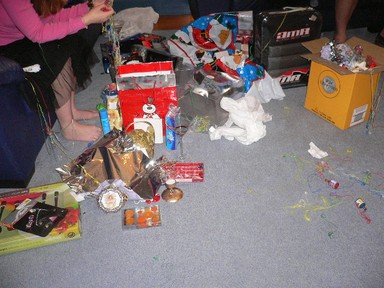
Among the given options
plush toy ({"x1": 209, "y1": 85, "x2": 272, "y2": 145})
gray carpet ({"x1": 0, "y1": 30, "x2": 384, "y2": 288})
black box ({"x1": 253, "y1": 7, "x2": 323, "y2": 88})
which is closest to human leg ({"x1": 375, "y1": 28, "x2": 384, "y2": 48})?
black box ({"x1": 253, "y1": 7, "x2": 323, "y2": 88})

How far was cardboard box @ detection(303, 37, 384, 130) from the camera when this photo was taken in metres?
1.67

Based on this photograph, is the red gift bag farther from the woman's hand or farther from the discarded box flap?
the discarded box flap

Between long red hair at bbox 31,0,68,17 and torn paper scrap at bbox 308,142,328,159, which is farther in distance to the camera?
torn paper scrap at bbox 308,142,328,159

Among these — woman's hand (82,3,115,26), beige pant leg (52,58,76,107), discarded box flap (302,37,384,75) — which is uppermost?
woman's hand (82,3,115,26)

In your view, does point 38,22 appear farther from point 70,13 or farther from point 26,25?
point 70,13

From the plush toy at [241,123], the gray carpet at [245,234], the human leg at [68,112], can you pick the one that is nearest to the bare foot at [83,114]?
the human leg at [68,112]

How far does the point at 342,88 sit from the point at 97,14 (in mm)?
1254

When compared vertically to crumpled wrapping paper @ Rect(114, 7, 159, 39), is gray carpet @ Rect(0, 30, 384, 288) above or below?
below

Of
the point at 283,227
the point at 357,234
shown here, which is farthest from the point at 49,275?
the point at 357,234

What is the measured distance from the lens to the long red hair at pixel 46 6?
4.94 feet

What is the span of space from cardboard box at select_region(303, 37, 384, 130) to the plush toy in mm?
349

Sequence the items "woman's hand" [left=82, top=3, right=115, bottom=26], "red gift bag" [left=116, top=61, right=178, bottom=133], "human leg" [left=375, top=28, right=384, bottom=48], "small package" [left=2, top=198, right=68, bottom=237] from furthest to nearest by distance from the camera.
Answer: "human leg" [left=375, top=28, right=384, bottom=48], "red gift bag" [left=116, top=61, right=178, bottom=133], "woman's hand" [left=82, top=3, right=115, bottom=26], "small package" [left=2, top=198, right=68, bottom=237]

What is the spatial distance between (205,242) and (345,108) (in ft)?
3.39

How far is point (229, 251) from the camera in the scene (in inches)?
50.3
